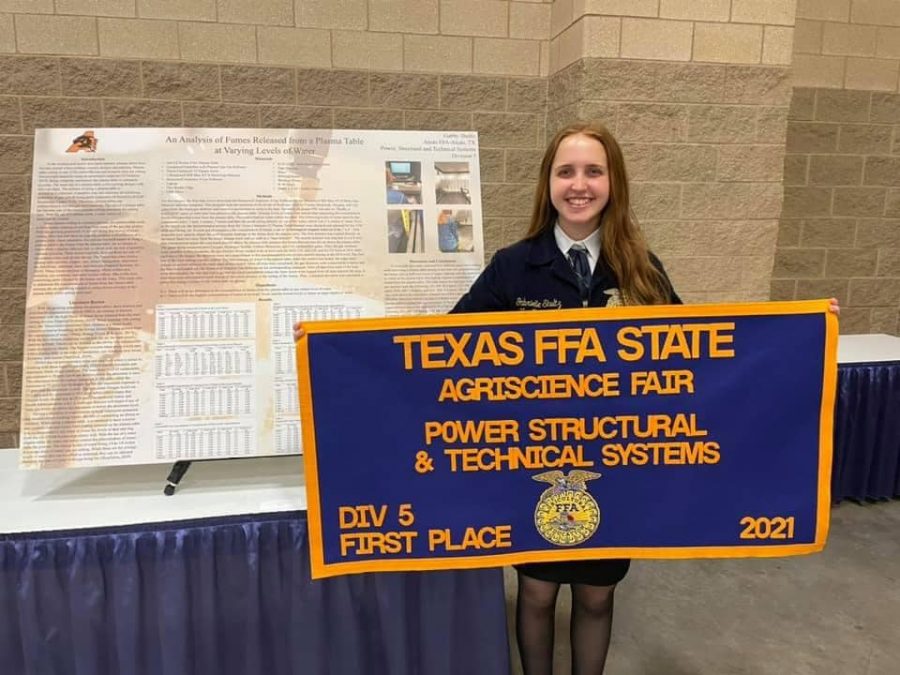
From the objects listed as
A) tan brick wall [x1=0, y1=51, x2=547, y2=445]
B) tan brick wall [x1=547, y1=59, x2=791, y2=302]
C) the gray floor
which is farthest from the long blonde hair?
tan brick wall [x1=0, y1=51, x2=547, y2=445]

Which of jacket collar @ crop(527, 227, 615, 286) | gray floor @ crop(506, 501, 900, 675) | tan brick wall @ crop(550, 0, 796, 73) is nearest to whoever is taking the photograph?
jacket collar @ crop(527, 227, 615, 286)

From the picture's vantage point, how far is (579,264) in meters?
1.49

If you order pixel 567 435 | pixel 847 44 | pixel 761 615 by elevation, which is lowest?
pixel 761 615

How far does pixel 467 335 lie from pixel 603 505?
47 centimetres

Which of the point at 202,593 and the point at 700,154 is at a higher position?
the point at 700,154

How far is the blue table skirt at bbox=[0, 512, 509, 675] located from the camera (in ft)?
4.65

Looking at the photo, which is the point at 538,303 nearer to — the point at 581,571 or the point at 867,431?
the point at 581,571

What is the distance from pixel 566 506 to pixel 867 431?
236 centimetres

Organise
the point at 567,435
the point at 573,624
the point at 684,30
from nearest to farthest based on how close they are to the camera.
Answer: the point at 567,435, the point at 573,624, the point at 684,30

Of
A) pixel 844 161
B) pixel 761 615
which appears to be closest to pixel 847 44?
pixel 844 161

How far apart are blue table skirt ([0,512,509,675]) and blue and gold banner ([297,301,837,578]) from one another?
8.2 inches

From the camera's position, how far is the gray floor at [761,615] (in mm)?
2062

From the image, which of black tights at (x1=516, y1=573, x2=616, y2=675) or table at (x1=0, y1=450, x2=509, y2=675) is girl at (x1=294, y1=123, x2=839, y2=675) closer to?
black tights at (x1=516, y1=573, x2=616, y2=675)

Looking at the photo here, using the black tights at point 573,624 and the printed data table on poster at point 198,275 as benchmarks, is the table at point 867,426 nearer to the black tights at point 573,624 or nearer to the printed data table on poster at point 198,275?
the black tights at point 573,624
